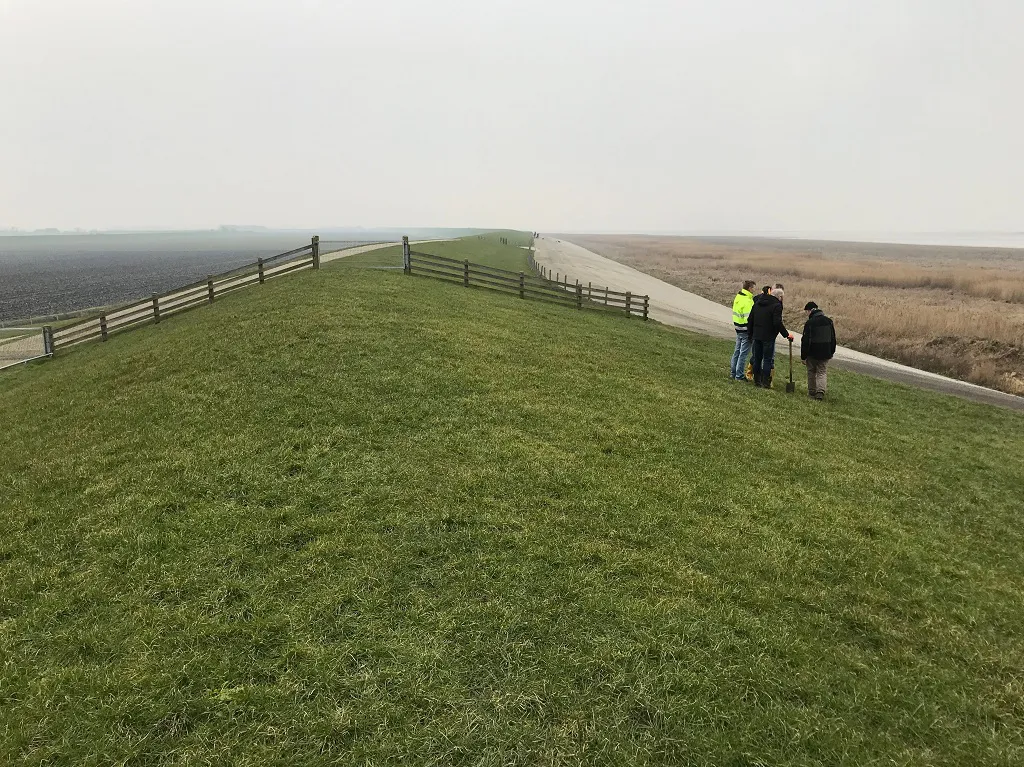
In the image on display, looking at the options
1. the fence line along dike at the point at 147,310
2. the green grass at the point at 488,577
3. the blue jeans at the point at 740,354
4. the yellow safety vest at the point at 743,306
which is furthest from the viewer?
the fence line along dike at the point at 147,310

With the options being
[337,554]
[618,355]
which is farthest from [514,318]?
[337,554]

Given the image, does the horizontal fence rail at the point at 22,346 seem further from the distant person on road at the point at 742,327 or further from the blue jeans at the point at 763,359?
the blue jeans at the point at 763,359

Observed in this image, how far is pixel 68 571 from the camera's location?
5.76 m

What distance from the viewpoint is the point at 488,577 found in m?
5.49

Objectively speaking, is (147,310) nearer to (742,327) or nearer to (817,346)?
(742,327)

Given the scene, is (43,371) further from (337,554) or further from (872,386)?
(872,386)

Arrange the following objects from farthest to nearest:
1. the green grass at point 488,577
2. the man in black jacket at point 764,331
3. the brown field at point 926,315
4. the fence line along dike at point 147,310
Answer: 1. the brown field at point 926,315
2. the fence line along dike at point 147,310
3. the man in black jacket at point 764,331
4. the green grass at point 488,577

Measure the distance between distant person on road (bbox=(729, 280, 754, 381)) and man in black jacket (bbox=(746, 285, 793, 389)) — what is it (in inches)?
7.5

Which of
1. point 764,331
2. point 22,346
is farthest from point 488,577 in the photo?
point 22,346

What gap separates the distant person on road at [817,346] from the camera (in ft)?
40.0

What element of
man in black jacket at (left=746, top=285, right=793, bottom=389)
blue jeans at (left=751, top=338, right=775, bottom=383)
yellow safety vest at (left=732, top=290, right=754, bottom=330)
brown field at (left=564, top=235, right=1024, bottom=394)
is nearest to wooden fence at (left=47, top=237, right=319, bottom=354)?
yellow safety vest at (left=732, top=290, right=754, bottom=330)

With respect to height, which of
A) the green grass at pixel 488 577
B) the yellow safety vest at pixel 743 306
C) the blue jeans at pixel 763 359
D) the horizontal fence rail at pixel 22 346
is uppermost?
the yellow safety vest at pixel 743 306

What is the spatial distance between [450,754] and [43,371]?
65.7ft

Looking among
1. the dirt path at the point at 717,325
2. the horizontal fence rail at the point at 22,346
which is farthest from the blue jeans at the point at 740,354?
the horizontal fence rail at the point at 22,346
